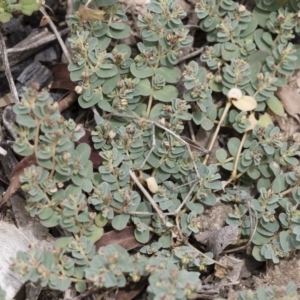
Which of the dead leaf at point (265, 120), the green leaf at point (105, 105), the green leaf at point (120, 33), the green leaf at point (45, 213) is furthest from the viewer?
the dead leaf at point (265, 120)

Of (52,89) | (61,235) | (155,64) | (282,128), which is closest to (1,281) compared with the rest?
(61,235)

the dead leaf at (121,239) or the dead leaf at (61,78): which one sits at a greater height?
the dead leaf at (61,78)

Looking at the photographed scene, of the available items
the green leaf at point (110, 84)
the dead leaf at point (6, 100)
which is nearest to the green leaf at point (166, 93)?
the green leaf at point (110, 84)

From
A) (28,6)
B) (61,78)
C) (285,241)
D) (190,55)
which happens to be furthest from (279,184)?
(28,6)

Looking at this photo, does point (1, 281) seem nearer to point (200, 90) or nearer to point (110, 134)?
point (110, 134)

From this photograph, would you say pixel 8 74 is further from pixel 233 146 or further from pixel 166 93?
pixel 233 146

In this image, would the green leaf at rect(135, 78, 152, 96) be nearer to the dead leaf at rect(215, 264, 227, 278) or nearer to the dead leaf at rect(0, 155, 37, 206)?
the dead leaf at rect(0, 155, 37, 206)

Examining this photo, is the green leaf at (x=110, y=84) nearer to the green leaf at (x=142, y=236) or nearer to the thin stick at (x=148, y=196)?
the thin stick at (x=148, y=196)

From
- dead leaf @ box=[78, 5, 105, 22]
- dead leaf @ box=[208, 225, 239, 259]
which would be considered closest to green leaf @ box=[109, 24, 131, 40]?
dead leaf @ box=[78, 5, 105, 22]
